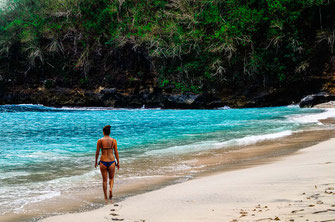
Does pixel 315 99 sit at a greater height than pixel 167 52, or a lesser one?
lesser

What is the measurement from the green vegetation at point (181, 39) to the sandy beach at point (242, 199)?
2292 cm

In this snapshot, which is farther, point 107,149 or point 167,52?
point 167,52

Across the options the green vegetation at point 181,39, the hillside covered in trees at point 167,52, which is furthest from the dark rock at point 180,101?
the green vegetation at point 181,39

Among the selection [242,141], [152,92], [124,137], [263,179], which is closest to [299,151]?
[242,141]

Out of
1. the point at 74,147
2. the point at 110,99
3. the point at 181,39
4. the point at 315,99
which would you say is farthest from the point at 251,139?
the point at 110,99

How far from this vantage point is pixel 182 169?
25.7ft

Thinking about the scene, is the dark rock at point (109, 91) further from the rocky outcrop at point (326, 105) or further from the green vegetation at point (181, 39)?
the rocky outcrop at point (326, 105)

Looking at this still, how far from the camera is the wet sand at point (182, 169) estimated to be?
5258 millimetres

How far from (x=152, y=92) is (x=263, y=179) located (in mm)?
25869

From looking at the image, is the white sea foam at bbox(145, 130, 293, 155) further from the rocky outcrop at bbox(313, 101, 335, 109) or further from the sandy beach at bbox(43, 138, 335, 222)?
the rocky outcrop at bbox(313, 101, 335, 109)

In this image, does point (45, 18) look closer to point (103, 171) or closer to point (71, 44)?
point (71, 44)

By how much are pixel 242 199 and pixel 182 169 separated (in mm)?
3369

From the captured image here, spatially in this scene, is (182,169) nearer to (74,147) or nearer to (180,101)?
(74,147)

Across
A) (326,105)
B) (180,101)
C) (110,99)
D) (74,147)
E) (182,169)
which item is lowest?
(182,169)
